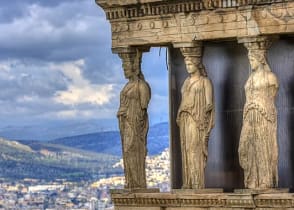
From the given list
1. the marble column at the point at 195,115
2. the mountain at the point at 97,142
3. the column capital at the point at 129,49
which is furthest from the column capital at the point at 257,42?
the mountain at the point at 97,142

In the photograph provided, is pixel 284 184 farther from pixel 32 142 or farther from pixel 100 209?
pixel 32 142

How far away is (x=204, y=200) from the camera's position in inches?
1211

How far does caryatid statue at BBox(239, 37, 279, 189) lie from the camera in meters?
30.2

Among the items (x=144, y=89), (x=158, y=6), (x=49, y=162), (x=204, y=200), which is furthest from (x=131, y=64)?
(x=49, y=162)

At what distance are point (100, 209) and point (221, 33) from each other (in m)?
13.6

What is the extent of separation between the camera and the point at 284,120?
31.1 m

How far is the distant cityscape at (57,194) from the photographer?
148ft

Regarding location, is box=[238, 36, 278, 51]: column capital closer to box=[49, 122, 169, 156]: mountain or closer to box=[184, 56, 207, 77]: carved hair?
box=[184, 56, 207, 77]: carved hair

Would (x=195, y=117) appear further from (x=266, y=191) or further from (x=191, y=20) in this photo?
(x=266, y=191)

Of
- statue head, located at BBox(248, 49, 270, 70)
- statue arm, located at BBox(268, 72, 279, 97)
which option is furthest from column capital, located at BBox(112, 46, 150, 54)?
statue arm, located at BBox(268, 72, 279, 97)

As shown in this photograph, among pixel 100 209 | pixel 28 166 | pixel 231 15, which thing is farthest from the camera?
pixel 28 166

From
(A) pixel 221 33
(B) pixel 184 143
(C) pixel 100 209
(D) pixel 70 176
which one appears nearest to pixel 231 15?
(A) pixel 221 33

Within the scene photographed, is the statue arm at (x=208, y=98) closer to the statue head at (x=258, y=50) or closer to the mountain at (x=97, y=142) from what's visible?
the statue head at (x=258, y=50)

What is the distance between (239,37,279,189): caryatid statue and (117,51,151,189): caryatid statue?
2.21 m
